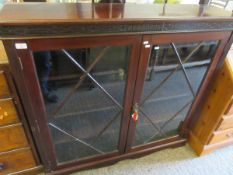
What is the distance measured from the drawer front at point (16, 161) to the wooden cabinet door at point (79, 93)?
99 mm

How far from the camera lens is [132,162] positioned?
1430 millimetres

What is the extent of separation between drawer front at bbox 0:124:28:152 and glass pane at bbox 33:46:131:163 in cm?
16

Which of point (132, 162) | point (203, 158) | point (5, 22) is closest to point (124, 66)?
point (5, 22)

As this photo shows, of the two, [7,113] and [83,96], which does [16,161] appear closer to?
[7,113]

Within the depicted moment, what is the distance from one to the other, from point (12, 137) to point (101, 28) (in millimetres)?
745

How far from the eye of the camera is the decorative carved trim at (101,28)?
0.68m

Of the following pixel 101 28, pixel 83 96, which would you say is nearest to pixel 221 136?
pixel 83 96

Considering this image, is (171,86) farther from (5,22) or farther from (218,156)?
(5,22)

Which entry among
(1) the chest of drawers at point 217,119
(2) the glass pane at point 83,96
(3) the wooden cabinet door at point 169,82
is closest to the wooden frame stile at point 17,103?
(2) the glass pane at point 83,96

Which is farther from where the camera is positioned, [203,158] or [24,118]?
[203,158]

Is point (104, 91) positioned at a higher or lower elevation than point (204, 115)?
higher

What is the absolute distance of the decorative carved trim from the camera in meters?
0.68

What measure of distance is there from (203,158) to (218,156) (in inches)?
5.4

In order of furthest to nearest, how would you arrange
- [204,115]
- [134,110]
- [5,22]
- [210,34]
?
1. [204,115]
2. [134,110]
3. [210,34]
4. [5,22]
